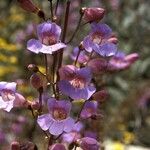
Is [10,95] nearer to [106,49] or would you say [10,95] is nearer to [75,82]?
[75,82]

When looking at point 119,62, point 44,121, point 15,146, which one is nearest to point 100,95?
point 44,121

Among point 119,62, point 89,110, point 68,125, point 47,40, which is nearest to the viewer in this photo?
point 68,125

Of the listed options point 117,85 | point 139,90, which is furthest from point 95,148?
point 117,85

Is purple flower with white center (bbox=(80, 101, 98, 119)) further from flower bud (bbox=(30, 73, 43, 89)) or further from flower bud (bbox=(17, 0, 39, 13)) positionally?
flower bud (bbox=(17, 0, 39, 13))

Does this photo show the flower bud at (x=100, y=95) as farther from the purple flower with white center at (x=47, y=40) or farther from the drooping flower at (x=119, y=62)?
the drooping flower at (x=119, y=62)

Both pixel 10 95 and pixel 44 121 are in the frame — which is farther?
pixel 10 95

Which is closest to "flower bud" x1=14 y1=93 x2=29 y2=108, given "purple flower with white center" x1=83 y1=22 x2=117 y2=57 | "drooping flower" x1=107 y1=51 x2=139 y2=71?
"purple flower with white center" x1=83 y1=22 x2=117 y2=57

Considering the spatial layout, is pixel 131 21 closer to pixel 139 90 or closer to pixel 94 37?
pixel 139 90

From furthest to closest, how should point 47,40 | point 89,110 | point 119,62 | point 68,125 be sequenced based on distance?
point 119,62, point 89,110, point 47,40, point 68,125
